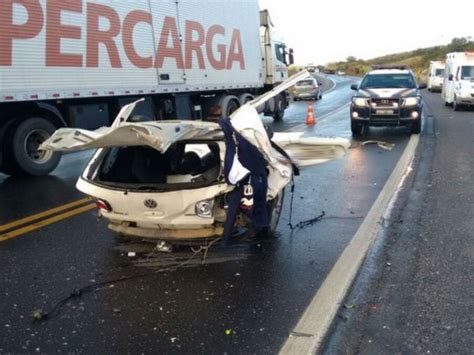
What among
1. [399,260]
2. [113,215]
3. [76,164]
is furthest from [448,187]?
[76,164]

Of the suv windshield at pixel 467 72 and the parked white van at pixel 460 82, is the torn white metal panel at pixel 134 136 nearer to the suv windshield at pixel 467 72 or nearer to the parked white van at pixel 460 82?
the parked white van at pixel 460 82

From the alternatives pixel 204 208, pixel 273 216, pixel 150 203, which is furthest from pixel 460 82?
pixel 150 203

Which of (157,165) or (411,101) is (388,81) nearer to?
(411,101)

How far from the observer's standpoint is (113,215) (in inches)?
190

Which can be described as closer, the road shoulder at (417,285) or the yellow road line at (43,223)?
the road shoulder at (417,285)

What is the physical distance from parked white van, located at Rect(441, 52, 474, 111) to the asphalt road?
1680 centimetres

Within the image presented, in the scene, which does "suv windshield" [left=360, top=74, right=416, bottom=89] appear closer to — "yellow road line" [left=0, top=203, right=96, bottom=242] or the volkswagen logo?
"yellow road line" [left=0, top=203, right=96, bottom=242]

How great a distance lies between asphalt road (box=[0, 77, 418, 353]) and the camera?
3465 millimetres

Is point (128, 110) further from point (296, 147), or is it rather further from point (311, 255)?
point (311, 255)

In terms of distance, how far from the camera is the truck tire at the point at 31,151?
9195mm

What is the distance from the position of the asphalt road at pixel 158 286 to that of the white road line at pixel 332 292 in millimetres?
68

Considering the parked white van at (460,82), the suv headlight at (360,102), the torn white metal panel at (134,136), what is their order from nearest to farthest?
the torn white metal panel at (134,136), the suv headlight at (360,102), the parked white van at (460,82)

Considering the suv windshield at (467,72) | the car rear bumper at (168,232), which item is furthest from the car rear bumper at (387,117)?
the suv windshield at (467,72)

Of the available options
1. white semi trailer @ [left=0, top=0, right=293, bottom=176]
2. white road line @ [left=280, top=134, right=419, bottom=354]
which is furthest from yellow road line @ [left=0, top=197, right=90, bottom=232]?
white road line @ [left=280, top=134, right=419, bottom=354]
